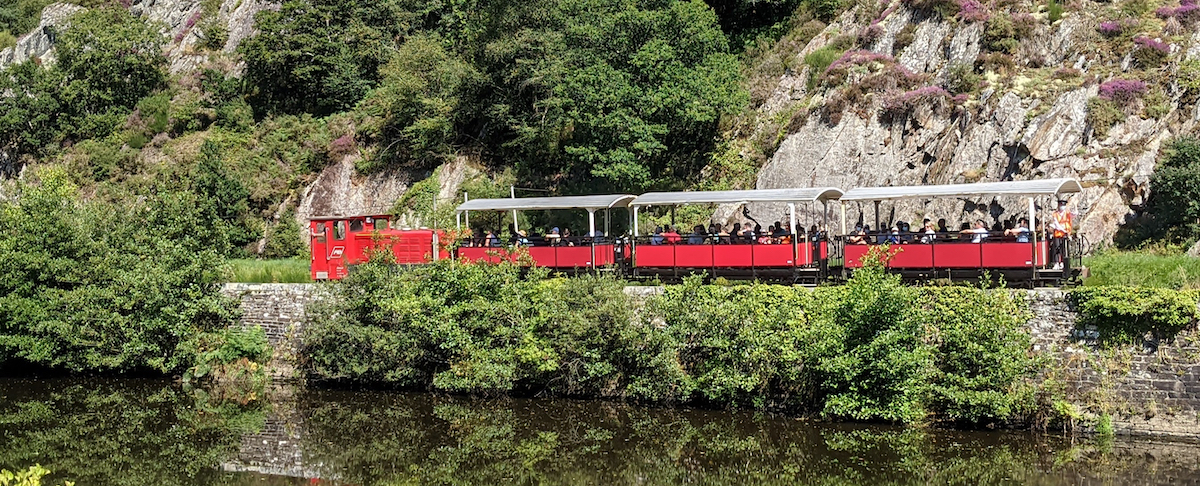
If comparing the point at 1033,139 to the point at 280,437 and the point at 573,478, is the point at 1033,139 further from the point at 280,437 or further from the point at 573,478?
the point at 280,437

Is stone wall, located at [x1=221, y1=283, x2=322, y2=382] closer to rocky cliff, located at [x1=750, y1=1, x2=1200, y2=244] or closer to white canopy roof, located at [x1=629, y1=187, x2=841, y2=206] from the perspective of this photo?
white canopy roof, located at [x1=629, y1=187, x2=841, y2=206]

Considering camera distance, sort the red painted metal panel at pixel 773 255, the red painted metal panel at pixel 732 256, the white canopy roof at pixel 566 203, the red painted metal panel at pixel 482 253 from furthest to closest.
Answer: the white canopy roof at pixel 566 203
the red painted metal panel at pixel 482 253
the red painted metal panel at pixel 732 256
the red painted metal panel at pixel 773 255

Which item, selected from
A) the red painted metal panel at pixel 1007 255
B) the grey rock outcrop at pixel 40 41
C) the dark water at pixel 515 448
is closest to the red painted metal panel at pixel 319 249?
the dark water at pixel 515 448

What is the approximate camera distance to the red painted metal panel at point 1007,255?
2059 centimetres

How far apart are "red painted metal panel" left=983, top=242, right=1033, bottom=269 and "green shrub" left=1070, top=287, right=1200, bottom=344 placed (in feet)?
6.60

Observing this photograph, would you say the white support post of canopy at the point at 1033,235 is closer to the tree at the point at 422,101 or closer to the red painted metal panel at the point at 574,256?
the red painted metal panel at the point at 574,256

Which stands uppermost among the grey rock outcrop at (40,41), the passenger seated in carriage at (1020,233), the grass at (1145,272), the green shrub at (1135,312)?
the grey rock outcrop at (40,41)

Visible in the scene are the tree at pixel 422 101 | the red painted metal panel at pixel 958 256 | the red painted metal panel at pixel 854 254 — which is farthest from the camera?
the tree at pixel 422 101

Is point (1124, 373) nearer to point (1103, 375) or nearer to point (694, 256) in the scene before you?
point (1103, 375)

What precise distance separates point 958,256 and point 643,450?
8.32m

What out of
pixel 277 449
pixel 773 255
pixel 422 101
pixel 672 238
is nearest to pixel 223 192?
pixel 422 101

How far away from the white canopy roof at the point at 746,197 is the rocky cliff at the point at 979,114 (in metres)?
3.99

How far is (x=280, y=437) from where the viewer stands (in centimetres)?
2031

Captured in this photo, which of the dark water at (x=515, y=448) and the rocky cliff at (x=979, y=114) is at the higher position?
the rocky cliff at (x=979, y=114)
